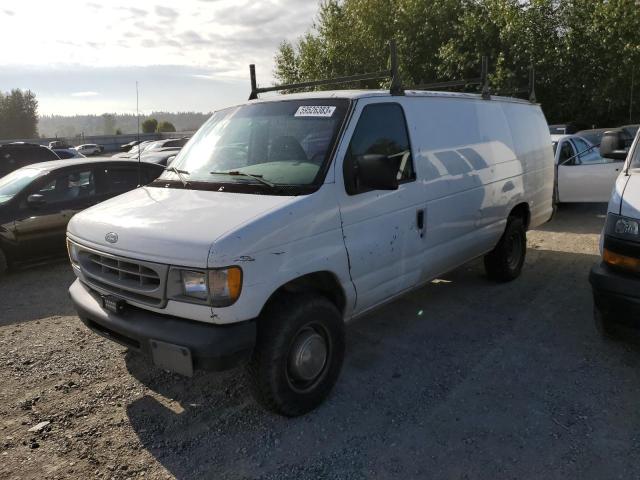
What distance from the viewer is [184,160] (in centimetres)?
405

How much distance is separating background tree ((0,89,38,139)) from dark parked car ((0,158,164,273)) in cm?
8651

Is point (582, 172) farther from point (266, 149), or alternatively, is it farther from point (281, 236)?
point (281, 236)

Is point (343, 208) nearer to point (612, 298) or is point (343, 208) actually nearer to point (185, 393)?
point (185, 393)

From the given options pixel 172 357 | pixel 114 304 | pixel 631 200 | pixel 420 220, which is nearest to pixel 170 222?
pixel 114 304

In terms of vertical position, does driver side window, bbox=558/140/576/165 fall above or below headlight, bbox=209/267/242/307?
above

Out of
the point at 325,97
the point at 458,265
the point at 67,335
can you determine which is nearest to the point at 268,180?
the point at 325,97

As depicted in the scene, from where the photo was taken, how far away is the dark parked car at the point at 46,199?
21.6 feet

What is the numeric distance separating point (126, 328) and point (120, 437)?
724 millimetres

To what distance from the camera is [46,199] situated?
691 centimetres

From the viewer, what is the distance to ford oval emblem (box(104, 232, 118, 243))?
121 inches

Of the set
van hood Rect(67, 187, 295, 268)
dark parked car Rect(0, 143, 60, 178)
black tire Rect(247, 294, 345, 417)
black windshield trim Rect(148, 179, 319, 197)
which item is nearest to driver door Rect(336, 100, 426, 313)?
black windshield trim Rect(148, 179, 319, 197)

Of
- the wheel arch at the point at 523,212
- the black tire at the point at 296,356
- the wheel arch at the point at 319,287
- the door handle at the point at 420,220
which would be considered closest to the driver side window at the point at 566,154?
the wheel arch at the point at 523,212

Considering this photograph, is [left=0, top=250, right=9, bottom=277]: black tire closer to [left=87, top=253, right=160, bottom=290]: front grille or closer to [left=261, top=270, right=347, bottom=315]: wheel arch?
[left=87, top=253, right=160, bottom=290]: front grille

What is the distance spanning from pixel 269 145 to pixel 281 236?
0.97 metres
